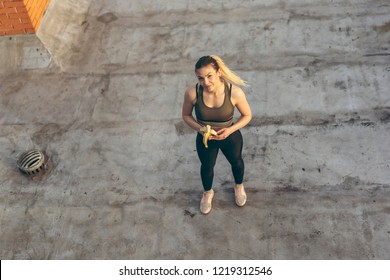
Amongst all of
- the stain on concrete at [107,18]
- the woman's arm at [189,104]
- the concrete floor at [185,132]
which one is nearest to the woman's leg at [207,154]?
the woman's arm at [189,104]

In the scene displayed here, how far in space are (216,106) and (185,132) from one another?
73.1 inches

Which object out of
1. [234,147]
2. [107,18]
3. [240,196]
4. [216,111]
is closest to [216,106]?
[216,111]

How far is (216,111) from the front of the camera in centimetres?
401

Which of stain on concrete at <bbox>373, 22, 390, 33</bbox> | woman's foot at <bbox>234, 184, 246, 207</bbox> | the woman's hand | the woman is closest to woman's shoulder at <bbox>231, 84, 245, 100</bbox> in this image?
the woman

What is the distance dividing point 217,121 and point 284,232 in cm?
156

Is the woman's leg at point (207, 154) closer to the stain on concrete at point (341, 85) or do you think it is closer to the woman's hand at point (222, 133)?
the woman's hand at point (222, 133)

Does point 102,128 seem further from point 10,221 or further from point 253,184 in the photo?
point 253,184

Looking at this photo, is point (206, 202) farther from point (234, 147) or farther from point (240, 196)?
point (234, 147)

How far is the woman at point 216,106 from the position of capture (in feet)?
12.3

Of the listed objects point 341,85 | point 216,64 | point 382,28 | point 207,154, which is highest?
point 216,64

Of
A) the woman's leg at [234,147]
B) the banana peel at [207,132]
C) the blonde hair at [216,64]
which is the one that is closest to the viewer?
the blonde hair at [216,64]

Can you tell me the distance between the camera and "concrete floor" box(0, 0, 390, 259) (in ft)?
15.9

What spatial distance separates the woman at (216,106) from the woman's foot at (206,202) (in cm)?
63
